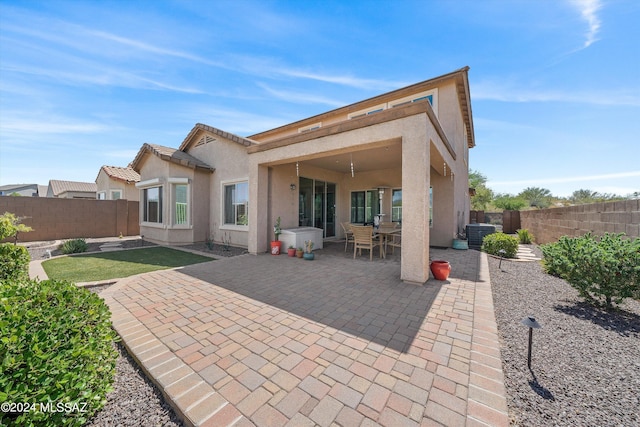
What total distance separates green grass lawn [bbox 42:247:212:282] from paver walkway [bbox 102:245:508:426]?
1.24 meters

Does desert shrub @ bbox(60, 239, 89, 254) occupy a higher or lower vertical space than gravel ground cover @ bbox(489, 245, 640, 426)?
higher

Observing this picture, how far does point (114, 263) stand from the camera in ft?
23.7

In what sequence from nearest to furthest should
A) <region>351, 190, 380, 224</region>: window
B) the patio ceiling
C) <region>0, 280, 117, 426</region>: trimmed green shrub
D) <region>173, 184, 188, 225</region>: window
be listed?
<region>0, 280, 117, 426</region>: trimmed green shrub, the patio ceiling, <region>173, 184, 188, 225</region>: window, <region>351, 190, 380, 224</region>: window

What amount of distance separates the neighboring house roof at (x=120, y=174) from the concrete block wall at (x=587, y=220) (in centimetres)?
2264

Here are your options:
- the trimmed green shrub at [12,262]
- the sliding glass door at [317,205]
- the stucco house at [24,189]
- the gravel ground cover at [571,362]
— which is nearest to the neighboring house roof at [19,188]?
the stucco house at [24,189]

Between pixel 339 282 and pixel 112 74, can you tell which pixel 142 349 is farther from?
pixel 112 74

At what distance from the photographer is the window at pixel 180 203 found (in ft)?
34.8

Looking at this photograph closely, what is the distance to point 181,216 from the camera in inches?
420

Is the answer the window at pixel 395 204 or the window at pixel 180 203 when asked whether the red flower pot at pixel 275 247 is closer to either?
the window at pixel 180 203

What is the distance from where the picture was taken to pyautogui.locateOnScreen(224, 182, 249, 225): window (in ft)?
32.1

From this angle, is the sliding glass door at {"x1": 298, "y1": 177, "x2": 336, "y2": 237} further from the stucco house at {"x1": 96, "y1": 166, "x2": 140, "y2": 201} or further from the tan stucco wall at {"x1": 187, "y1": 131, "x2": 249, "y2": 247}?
the stucco house at {"x1": 96, "y1": 166, "x2": 140, "y2": 201}

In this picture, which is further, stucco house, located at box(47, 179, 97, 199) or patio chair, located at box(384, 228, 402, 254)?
stucco house, located at box(47, 179, 97, 199)

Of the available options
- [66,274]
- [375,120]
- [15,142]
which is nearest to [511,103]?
[375,120]

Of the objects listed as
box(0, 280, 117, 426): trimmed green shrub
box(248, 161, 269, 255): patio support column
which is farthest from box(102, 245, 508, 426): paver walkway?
box(248, 161, 269, 255): patio support column
